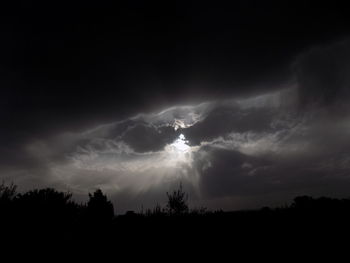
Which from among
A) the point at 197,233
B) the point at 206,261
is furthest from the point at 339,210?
the point at 206,261

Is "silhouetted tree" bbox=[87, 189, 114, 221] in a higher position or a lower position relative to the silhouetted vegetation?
higher

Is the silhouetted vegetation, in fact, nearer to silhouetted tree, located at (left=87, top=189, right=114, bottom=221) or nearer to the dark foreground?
the dark foreground

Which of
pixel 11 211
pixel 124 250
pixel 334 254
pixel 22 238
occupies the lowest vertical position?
pixel 334 254

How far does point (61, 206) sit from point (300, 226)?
13.3 metres

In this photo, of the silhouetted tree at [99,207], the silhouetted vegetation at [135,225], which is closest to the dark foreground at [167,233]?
the silhouetted vegetation at [135,225]

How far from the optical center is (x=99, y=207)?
18.8 meters

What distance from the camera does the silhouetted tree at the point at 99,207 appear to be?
718 inches

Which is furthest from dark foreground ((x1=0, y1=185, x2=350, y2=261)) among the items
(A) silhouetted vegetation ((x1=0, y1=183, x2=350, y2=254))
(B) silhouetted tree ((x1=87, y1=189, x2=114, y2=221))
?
(B) silhouetted tree ((x1=87, y1=189, x2=114, y2=221))

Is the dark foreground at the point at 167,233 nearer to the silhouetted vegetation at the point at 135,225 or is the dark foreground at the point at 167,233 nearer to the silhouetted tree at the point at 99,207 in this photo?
the silhouetted vegetation at the point at 135,225

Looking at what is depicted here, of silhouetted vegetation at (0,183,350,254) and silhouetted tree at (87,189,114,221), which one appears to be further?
silhouetted tree at (87,189,114,221)

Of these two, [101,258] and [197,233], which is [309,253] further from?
[101,258]

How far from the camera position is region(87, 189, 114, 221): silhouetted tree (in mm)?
18234

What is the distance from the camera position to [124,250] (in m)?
10.4

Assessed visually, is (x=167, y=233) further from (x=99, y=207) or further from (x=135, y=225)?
(x=99, y=207)
